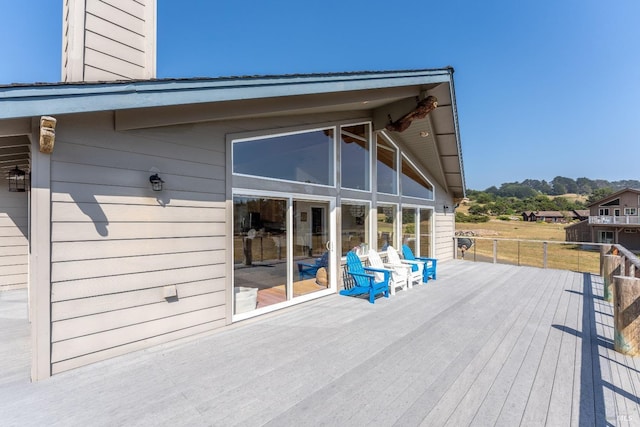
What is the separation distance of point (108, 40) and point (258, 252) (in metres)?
3.07

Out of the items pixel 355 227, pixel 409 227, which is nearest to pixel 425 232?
pixel 409 227

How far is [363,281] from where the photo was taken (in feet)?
17.9

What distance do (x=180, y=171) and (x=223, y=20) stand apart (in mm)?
11447

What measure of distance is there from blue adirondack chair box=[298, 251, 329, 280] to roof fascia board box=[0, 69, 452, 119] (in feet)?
9.17

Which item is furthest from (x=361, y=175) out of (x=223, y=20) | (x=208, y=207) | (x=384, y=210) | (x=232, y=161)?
(x=223, y=20)

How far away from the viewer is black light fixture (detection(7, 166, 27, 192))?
15.7ft

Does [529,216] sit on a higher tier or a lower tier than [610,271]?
higher

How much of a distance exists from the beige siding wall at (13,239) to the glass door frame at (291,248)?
499 cm

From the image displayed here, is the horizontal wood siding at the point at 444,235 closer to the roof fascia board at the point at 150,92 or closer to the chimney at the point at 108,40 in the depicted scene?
the roof fascia board at the point at 150,92

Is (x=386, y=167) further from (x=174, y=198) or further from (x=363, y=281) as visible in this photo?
(x=174, y=198)

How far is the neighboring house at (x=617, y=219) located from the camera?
2628 centimetres

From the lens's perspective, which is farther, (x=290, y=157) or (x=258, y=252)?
(x=290, y=157)

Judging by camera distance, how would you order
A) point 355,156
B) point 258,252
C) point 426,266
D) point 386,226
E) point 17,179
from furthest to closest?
point 386,226, point 426,266, point 355,156, point 17,179, point 258,252

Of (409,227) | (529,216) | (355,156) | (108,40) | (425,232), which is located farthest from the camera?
(529,216)
